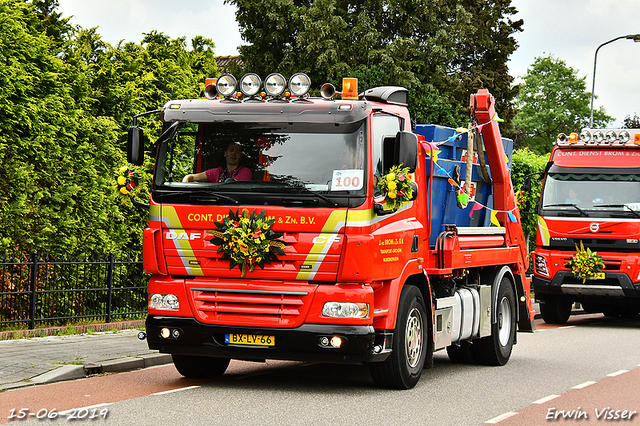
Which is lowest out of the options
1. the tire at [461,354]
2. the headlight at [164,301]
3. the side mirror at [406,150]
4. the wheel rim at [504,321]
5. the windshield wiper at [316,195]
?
the tire at [461,354]

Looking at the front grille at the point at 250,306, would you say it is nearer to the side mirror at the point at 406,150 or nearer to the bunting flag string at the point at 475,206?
the side mirror at the point at 406,150

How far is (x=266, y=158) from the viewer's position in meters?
8.97

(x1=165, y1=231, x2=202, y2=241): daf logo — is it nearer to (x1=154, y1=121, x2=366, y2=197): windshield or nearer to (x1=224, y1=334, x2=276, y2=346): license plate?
(x1=154, y1=121, x2=366, y2=197): windshield

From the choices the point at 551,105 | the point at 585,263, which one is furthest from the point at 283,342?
the point at 551,105

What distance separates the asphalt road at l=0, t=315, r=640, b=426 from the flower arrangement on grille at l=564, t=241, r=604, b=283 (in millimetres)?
5341

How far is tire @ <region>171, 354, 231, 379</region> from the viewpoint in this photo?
32.4ft

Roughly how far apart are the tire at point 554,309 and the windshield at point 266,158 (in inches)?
441

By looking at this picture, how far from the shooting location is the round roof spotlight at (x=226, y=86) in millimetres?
9391

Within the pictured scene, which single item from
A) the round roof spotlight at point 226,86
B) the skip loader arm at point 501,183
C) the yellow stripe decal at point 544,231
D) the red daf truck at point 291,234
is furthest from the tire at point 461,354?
the yellow stripe decal at point 544,231

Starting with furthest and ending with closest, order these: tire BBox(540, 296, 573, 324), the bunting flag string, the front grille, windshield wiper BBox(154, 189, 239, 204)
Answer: tire BBox(540, 296, 573, 324), the bunting flag string, windshield wiper BBox(154, 189, 239, 204), the front grille

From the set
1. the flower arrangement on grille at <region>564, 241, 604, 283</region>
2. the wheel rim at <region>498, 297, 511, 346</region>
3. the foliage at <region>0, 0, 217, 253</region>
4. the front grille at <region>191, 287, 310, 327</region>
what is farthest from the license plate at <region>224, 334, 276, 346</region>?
the flower arrangement on grille at <region>564, 241, 604, 283</region>

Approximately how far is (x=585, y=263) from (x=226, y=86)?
34.3 feet

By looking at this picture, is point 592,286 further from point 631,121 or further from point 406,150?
point 631,121

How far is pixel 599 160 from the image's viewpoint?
18.0 m
